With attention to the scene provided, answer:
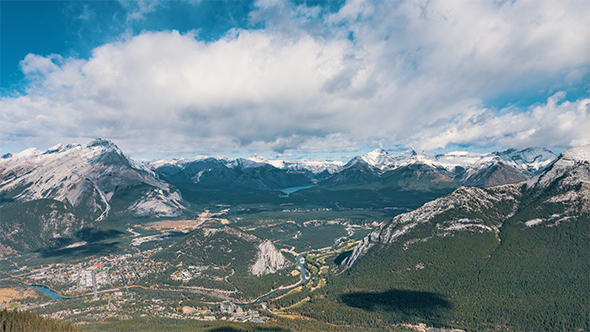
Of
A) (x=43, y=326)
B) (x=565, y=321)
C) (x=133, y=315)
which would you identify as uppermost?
(x=43, y=326)

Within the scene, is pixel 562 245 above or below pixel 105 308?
above

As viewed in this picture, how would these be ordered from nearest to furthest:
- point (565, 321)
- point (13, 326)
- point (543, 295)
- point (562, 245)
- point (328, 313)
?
1. point (13, 326)
2. point (565, 321)
3. point (543, 295)
4. point (328, 313)
5. point (562, 245)

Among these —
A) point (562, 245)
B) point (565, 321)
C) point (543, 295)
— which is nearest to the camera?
point (565, 321)

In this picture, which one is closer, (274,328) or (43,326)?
(43,326)

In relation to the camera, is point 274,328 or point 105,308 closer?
point 274,328

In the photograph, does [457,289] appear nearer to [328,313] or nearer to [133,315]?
[328,313]

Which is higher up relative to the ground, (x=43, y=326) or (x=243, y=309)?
(x=43, y=326)

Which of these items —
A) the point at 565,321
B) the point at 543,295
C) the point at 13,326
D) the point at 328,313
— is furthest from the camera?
the point at 328,313

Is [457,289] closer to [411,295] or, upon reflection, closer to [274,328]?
[411,295]

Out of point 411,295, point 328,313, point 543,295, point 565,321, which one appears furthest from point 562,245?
point 328,313

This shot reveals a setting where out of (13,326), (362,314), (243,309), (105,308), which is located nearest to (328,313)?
(362,314)
